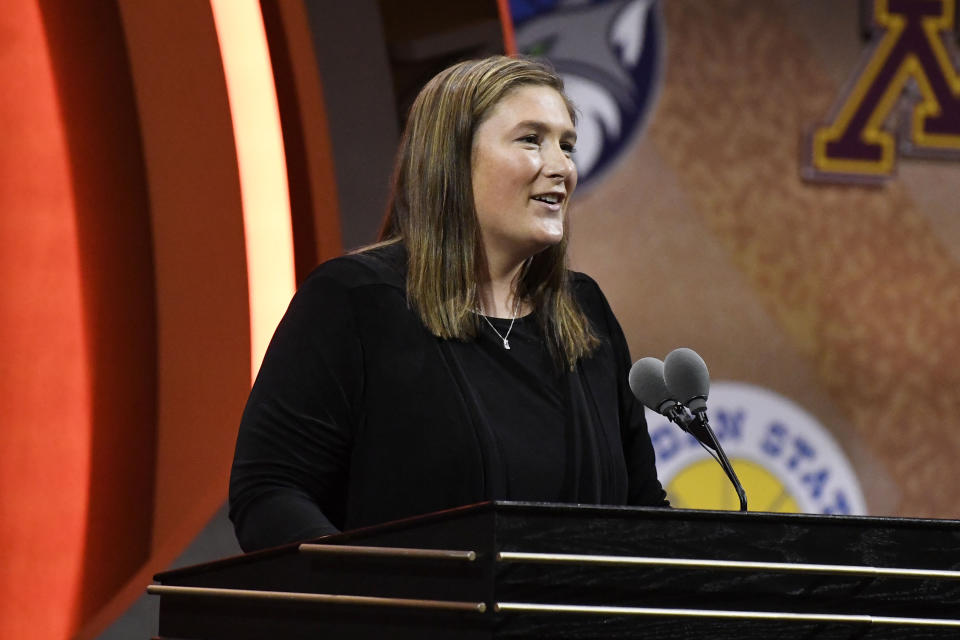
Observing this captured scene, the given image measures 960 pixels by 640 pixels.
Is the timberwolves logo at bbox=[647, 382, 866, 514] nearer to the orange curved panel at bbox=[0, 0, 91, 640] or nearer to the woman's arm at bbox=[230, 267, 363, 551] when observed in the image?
the orange curved panel at bbox=[0, 0, 91, 640]

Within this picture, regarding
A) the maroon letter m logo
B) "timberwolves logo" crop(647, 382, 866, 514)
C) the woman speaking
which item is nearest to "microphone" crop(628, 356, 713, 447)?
the woman speaking

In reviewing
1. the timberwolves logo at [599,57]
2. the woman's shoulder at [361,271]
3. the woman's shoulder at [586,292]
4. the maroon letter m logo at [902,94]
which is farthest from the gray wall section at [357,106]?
the maroon letter m logo at [902,94]

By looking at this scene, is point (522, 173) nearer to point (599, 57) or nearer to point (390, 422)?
point (390, 422)

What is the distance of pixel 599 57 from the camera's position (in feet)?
12.7

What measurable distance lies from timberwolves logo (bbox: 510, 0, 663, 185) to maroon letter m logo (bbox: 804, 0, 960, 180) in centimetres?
72

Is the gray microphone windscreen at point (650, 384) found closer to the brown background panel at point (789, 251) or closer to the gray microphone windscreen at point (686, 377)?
the gray microphone windscreen at point (686, 377)

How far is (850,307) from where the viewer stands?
416 cm

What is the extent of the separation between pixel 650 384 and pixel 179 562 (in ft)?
4.51

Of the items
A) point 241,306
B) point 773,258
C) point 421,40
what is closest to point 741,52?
point 773,258

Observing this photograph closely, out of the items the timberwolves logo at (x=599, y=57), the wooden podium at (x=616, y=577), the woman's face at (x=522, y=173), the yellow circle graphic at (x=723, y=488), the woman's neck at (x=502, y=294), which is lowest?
the yellow circle graphic at (x=723, y=488)

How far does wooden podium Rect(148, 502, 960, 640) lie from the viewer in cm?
96

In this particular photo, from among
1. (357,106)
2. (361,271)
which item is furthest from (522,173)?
(357,106)

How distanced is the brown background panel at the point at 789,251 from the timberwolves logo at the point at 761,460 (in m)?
0.07

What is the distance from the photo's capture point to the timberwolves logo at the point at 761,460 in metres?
3.86
